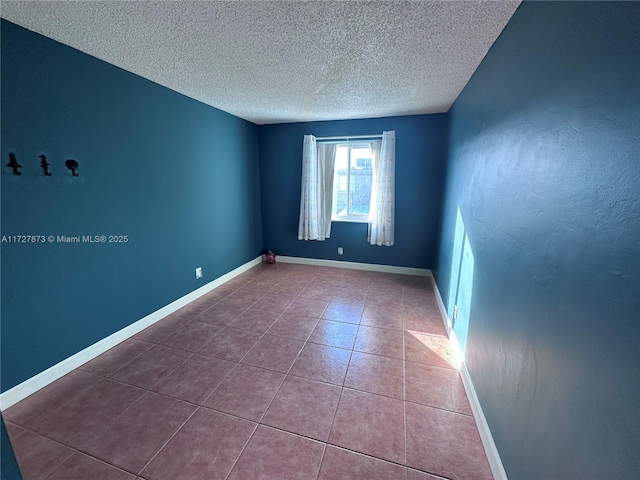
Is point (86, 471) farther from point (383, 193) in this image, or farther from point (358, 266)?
point (383, 193)

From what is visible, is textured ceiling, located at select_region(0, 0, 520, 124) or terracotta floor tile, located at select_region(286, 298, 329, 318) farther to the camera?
terracotta floor tile, located at select_region(286, 298, 329, 318)

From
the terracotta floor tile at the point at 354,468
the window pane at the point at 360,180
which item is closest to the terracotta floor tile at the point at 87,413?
the terracotta floor tile at the point at 354,468

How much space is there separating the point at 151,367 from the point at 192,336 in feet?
1.37

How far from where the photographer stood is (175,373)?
75.2 inches

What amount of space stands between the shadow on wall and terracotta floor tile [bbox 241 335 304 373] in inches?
49.8

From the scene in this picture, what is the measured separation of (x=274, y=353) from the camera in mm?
2137

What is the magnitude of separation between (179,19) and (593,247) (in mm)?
2078

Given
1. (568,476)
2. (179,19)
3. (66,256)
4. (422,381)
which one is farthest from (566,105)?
(66,256)

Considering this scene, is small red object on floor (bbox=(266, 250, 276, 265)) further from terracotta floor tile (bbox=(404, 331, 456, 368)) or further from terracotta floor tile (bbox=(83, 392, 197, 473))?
terracotta floor tile (bbox=(83, 392, 197, 473))

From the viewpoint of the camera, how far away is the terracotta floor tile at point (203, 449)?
1.26m

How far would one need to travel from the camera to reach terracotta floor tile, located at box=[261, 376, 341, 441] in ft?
4.91

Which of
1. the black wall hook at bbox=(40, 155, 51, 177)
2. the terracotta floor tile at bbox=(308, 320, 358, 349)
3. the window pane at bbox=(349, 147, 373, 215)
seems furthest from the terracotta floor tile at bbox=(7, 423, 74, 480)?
the window pane at bbox=(349, 147, 373, 215)

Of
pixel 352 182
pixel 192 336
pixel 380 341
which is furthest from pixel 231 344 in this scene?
pixel 352 182

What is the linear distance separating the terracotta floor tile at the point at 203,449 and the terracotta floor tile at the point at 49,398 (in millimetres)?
844
